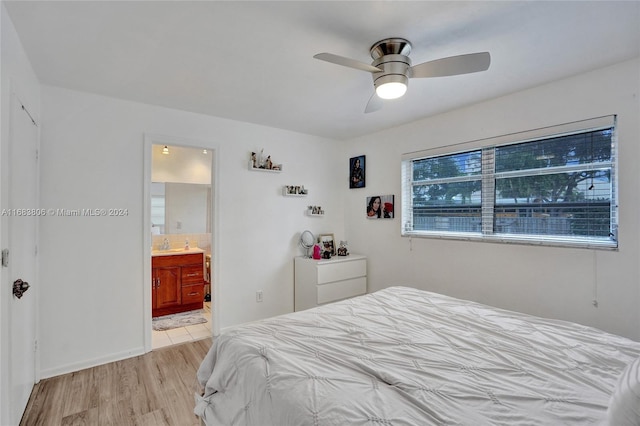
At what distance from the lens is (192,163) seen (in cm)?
484

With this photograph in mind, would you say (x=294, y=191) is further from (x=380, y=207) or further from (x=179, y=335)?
(x=179, y=335)

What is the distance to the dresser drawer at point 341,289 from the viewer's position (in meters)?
3.58

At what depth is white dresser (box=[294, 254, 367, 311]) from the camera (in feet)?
11.7

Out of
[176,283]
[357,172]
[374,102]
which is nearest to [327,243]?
[357,172]

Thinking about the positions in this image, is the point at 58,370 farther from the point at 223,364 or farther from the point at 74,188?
the point at 223,364

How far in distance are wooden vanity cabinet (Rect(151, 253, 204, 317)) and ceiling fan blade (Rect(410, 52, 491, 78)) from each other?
363 centimetres

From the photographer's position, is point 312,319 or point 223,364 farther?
point 312,319

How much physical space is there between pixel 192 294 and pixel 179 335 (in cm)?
87

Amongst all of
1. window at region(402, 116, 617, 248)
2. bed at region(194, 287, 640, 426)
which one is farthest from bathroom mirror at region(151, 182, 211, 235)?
bed at region(194, 287, 640, 426)

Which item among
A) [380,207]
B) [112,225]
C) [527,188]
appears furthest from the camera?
[380,207]

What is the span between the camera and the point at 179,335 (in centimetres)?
337

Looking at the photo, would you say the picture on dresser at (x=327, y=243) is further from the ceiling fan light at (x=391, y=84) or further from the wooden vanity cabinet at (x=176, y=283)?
the ceiling fan light at (x=391, y=84)

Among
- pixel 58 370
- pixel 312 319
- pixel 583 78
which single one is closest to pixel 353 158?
pixel 583 78

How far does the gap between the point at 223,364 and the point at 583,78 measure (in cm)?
322
